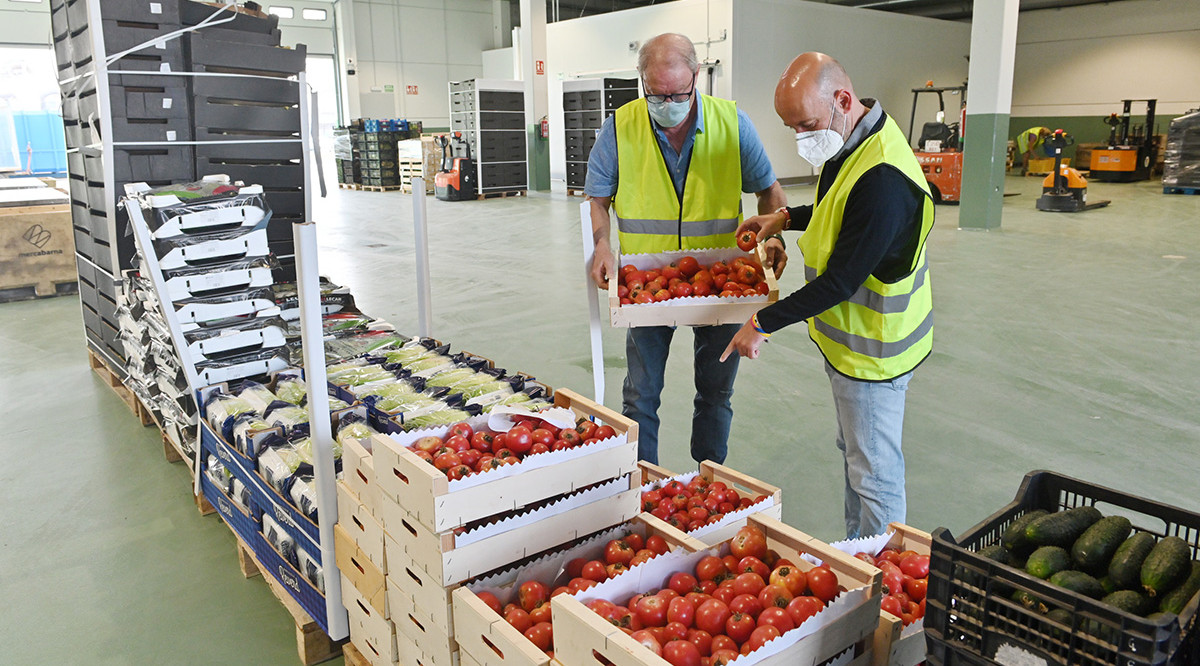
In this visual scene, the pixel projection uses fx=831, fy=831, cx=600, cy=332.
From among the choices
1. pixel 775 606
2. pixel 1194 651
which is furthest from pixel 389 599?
pixel 1194 651

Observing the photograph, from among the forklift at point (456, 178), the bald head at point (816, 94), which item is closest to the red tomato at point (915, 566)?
the bald head at point (816, 94)

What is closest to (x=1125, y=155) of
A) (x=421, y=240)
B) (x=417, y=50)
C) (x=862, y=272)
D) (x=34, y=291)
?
(x=417, y=50)

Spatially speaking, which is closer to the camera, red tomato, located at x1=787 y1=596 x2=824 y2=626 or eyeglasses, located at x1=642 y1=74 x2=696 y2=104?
red tomato, located at x1=787 y1=596 x2=824 y2=626

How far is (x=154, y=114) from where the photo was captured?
451 centimetres

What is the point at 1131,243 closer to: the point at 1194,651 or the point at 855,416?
the point at 855,416

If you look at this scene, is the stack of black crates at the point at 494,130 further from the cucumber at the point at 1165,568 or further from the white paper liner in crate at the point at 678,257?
the cucumber at the point at 1165,568

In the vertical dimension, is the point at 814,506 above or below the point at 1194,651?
below

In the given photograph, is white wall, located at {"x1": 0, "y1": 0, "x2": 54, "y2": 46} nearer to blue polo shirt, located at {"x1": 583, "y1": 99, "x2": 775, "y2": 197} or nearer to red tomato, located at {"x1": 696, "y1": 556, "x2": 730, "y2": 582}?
blue polo shirt, located at {"x1": 583, "y1": 99, "x2": 775, "y2": 197}

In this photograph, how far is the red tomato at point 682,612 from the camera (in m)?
1.64

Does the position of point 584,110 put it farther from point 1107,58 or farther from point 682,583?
point 1107,58

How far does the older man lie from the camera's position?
118 inches

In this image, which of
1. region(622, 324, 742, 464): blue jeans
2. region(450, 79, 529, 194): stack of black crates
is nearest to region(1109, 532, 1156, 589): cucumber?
region(622, 324, 742, 464): blue jeans

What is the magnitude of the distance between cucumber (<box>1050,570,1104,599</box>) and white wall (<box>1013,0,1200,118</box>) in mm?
24537

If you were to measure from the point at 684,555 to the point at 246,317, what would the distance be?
2.66m
